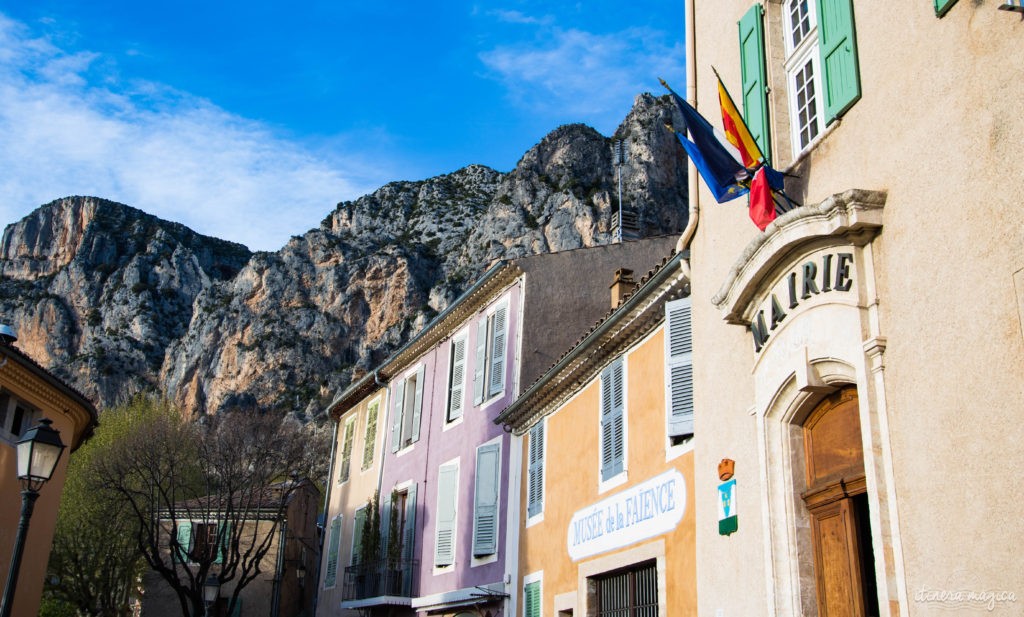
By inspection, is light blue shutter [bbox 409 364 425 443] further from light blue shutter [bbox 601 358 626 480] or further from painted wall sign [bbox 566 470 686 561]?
light blue shutter [bbox 601 358 626 480]

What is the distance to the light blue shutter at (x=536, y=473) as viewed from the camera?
47.5 feet

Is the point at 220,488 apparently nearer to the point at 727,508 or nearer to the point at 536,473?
the point at 536,473

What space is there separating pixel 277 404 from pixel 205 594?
157 ft

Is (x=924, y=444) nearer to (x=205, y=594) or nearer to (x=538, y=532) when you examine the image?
(x=538, y=532)

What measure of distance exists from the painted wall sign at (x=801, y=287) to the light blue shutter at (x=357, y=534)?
55.0 ft

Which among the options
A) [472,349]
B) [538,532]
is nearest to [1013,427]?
[538,532]

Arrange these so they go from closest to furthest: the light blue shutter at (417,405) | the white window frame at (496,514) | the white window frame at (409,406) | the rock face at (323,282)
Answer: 1. the white window frame at (496,514)
2. the light blue shutter at (417,405)
3. the white window frame at (409,406)
4. the rock face at (323,282)

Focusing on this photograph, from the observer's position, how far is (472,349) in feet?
63.7

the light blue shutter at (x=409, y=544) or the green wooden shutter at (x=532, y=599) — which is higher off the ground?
the light blue shutter at (x=409, y=544)

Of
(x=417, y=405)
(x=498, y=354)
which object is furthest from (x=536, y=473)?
(x=417, y=405)

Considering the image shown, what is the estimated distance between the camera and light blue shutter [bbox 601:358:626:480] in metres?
11.6

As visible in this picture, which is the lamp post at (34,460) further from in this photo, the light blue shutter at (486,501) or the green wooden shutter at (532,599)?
the light blue shutter at (486,501)

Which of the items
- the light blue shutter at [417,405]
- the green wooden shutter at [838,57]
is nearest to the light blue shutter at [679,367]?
the green wooden shutter at [838,57]

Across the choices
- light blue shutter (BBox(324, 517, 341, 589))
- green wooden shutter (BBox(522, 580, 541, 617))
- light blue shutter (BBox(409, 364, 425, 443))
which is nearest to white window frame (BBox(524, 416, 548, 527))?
green wooden shutter (BBox(522, 580, 541, 617))
